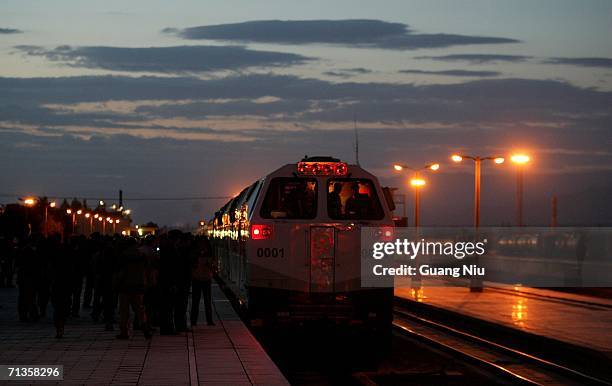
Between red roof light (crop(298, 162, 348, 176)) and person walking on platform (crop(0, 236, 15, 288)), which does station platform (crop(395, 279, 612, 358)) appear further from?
person walking on platform (crop(0, 236, 15, 288))

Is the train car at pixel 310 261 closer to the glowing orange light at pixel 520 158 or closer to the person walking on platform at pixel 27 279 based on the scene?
the person walking on platform at pixel 27 279

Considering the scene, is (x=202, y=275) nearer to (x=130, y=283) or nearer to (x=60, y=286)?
(x=130, y=283)

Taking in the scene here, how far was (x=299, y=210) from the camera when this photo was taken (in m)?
20.5

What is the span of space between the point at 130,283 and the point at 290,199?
11.6 ft

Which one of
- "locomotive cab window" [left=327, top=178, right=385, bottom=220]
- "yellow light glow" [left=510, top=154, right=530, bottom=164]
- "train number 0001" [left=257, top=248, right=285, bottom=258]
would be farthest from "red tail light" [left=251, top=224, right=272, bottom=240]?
"yellow light glow" [left=510, top=154, right=530, bottom=164]

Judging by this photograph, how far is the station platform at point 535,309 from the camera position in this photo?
23906mm

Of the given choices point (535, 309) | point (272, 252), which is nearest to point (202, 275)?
point (272, 252)

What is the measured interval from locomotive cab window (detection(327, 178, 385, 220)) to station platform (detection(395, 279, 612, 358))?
A: 5.03m

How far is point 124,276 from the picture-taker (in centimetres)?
2088

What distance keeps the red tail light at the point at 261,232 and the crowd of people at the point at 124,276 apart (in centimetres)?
245

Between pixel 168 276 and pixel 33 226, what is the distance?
136m

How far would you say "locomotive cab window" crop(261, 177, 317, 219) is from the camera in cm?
2045

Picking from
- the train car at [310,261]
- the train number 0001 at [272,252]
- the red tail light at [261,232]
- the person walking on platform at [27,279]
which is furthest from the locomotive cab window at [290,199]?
the person walking on platform at [27,279]

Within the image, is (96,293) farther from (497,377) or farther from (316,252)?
(497,377)
